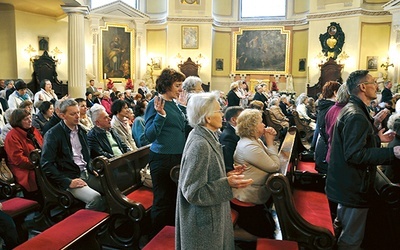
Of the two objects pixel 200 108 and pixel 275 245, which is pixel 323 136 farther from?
pixel 200 108

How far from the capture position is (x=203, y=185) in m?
2.29

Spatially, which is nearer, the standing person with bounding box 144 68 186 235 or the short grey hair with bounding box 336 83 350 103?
the standing person with bounding box 144 68 186 235

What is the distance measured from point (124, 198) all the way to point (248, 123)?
1.39 metres

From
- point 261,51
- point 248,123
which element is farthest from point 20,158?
point 261,51

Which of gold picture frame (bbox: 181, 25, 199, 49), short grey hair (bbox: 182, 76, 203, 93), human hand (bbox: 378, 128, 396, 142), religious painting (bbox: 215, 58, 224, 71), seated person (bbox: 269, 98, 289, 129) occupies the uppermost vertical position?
gold picture frame (bbox: 181, 25, 199, 49)

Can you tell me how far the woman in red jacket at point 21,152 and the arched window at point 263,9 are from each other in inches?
746

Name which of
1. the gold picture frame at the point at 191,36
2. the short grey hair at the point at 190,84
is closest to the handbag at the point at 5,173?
the short grey hair at the point at 190,84

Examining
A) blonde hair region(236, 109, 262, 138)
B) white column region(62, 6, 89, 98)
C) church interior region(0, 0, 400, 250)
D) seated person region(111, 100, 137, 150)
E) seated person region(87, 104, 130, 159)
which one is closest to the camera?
blonde hair region(236, 109, 262, 138)

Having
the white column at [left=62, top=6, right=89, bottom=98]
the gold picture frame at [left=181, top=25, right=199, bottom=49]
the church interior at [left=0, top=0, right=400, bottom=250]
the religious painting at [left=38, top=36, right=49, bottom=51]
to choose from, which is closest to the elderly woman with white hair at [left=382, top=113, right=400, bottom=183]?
the church interior at [left=0, top=0, right=400, bottom=250]

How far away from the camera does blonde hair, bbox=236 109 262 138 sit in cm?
345

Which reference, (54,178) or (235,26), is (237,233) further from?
(235,26)

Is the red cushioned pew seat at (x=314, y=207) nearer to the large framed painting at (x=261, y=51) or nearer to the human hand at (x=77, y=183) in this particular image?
the human hand at (x=77, y=183)

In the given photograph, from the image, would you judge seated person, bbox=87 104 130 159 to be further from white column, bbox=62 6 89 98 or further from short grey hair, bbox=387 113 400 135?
white column, bbox=62 6 89 98

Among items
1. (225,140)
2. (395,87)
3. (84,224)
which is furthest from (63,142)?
(395,87)
